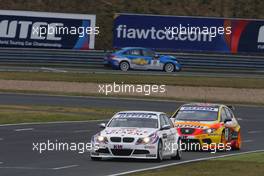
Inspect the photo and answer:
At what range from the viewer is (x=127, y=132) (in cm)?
2108

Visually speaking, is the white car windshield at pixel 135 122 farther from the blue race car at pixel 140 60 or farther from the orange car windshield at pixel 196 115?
the blue race car at pixel 140 60

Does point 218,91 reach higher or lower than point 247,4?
lower

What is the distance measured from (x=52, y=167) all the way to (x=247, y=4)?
48.3 metres

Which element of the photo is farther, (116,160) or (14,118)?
(14,118)

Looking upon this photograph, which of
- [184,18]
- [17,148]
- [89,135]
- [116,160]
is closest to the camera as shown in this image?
[116,160]

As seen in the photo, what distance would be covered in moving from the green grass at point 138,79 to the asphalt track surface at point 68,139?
3011mm

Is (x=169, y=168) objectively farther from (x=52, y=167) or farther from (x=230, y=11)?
(x=230, y=11)

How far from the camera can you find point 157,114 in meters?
22.2

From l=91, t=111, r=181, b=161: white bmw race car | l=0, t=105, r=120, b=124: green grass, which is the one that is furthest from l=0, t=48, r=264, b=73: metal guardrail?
l=91, t=111, r=181, b=161: white bmw race car

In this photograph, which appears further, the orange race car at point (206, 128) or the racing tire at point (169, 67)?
the racing tire at point (169, 67)

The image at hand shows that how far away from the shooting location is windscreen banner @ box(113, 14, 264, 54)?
187ft

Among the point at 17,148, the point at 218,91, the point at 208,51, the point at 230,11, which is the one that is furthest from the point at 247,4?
the point at 17,148

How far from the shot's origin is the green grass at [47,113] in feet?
116

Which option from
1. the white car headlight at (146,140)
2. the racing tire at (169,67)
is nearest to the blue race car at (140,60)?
the racing tire at (169,67)
